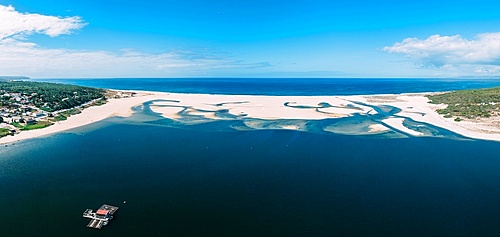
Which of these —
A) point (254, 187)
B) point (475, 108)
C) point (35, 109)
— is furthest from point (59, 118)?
point (475, 108)

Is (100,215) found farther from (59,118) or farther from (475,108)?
(475,108)

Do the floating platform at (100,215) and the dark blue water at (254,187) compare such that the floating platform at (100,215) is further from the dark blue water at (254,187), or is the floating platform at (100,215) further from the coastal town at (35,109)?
the coastal town at (35,109)

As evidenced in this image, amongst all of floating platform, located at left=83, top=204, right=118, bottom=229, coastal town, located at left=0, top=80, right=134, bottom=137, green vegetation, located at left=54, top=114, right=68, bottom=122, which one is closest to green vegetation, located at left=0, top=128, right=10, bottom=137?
coastal town, located at left=0, top=80, right=134, bottom=137

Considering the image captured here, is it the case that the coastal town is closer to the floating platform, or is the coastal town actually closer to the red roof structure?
the floating platform

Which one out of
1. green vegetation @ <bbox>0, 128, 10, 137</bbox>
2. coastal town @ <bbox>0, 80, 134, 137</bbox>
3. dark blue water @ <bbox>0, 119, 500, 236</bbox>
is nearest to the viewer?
dark blue water @ <bbox>0, 119, 500, 236</bbox>

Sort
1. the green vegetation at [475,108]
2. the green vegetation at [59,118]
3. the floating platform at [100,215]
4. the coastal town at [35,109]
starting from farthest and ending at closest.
A: 1. the green vegetation at [475,108]
2. the green vegetation at [59,118]
3. the coastal town at [35,109]
4. the floating platform at [100,215]

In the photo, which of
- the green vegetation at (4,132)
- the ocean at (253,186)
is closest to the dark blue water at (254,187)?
the ocean at (253,186)

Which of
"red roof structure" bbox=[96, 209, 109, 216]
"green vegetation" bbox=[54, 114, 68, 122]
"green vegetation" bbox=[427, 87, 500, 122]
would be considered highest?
"green vegetation" bbox=[427, 87, 500, 122]
